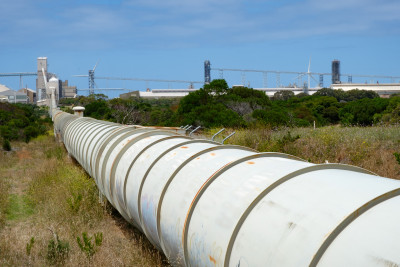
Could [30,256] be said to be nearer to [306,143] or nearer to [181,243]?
[181,243]

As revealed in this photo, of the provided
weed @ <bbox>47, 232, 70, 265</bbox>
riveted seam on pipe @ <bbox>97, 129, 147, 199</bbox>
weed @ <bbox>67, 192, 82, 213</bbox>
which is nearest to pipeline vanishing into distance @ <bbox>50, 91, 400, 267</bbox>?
weed @ <bbox>47, 232, 70, 265</bbox>

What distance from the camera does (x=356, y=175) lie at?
3.36m

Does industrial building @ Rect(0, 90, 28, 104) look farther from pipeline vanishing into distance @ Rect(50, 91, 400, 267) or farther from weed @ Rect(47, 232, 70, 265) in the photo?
pipeline vanishing into distance @ Rect(50, 91, 400, 267)

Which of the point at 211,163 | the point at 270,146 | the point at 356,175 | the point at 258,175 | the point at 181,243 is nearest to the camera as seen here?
the point at 356,175

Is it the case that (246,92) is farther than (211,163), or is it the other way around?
(246,92)

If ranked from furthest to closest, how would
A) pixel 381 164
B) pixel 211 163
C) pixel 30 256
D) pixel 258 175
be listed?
1. pixel 381 164
2. pixel 30 256
3. pixel 211 163
4. pixel 258 175

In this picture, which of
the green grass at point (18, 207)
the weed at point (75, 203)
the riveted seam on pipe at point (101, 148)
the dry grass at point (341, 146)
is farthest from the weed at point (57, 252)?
the dry grass at point (341, 146)

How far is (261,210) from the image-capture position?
3172 millimetres

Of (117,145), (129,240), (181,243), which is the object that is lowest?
(129,240)

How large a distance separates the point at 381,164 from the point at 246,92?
93.1 feet

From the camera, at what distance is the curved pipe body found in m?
2.46

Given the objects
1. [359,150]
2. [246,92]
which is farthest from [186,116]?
[359,150]

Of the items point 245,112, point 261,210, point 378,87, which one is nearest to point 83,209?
point 261,210

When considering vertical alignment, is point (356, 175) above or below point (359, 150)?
above
